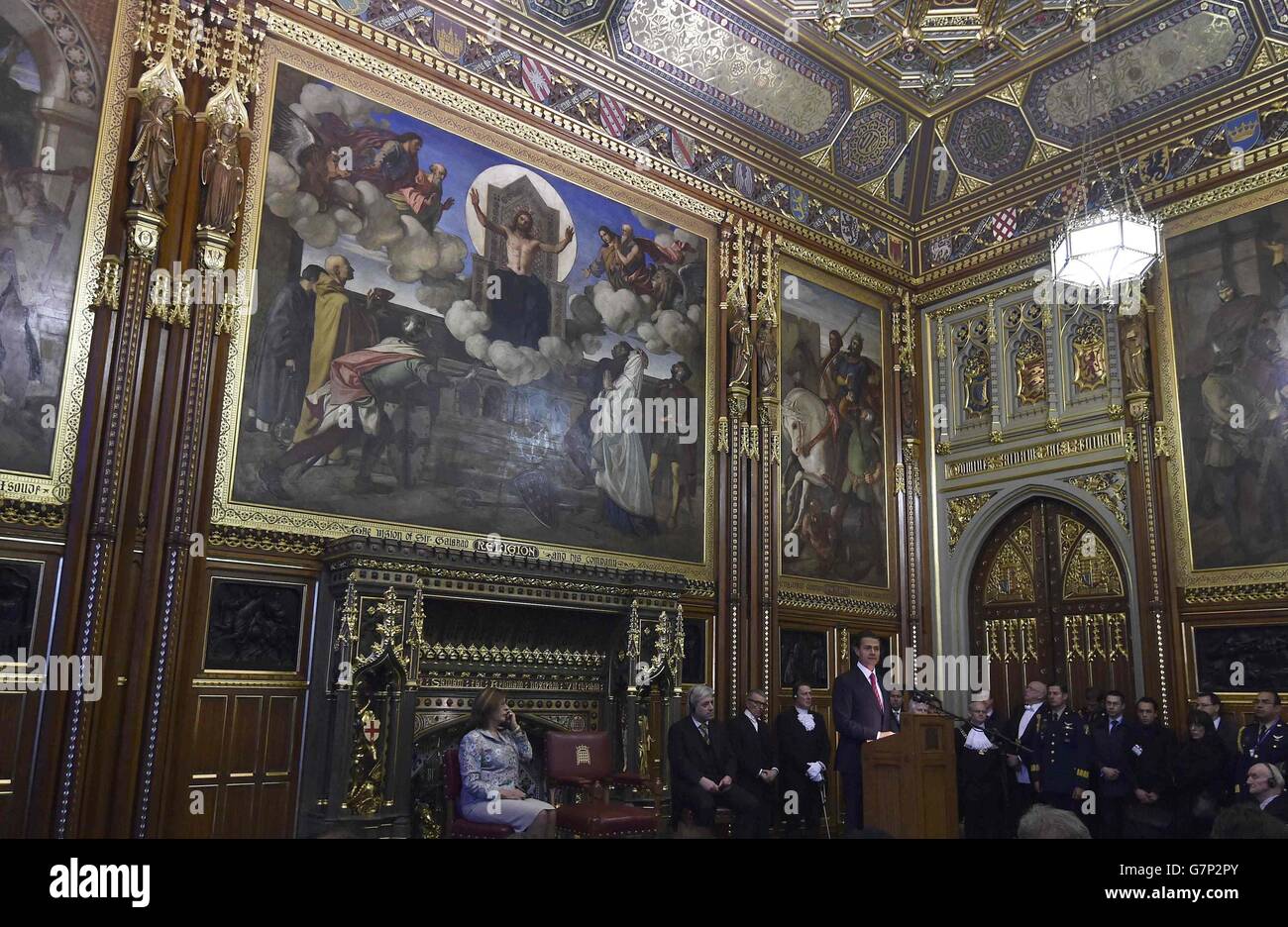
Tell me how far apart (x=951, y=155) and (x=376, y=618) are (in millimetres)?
11185

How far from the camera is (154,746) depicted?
8164 mm

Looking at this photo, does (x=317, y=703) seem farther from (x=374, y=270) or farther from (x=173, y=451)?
(x=374, y=270)

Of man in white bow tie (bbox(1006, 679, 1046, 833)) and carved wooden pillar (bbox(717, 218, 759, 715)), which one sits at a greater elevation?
carved wooden pillar (bbox(717, 218, 759, 715))

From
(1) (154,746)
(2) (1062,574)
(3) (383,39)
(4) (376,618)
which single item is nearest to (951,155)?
(2) (1062,574)

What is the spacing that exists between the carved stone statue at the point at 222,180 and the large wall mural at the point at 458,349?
0.47 m

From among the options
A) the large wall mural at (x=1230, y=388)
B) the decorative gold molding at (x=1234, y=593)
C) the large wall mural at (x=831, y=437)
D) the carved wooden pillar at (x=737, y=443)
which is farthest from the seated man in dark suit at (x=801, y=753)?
the large wall mural at (x=1230, y=388)

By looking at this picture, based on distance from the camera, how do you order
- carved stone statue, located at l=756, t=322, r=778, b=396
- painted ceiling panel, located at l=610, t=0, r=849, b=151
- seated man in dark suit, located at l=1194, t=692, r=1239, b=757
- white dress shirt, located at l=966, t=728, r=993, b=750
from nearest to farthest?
white dress shirt, located at l=966, t=728, r=993, b=750 → seated man in dark suit, located at l=1194, t=692, r=1239, b=757 → painted ceiling panel, located at l=610, t=0, r=849, b=151 → carved stone statue, located at l=756, t=322, r=778, b=396

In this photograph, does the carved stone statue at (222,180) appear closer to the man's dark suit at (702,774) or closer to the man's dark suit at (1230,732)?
the man's dark suit at (702,774)

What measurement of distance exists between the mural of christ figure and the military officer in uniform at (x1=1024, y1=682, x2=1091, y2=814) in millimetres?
6831

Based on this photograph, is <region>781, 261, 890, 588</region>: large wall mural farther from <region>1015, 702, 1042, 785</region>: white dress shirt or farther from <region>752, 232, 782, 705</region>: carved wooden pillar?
<region>1015, 702, 1042, 785</region>: white dress shirt

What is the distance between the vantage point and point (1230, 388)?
476 inches

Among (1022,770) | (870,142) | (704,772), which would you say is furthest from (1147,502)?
(704,772)

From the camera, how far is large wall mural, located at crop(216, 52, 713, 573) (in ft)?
31.9

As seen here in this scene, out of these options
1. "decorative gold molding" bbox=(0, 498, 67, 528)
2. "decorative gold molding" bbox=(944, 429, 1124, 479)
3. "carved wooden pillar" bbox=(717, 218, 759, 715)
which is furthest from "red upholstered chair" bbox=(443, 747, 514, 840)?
"decorative gold molding" bbox=(944, 429, 1124, 479)
